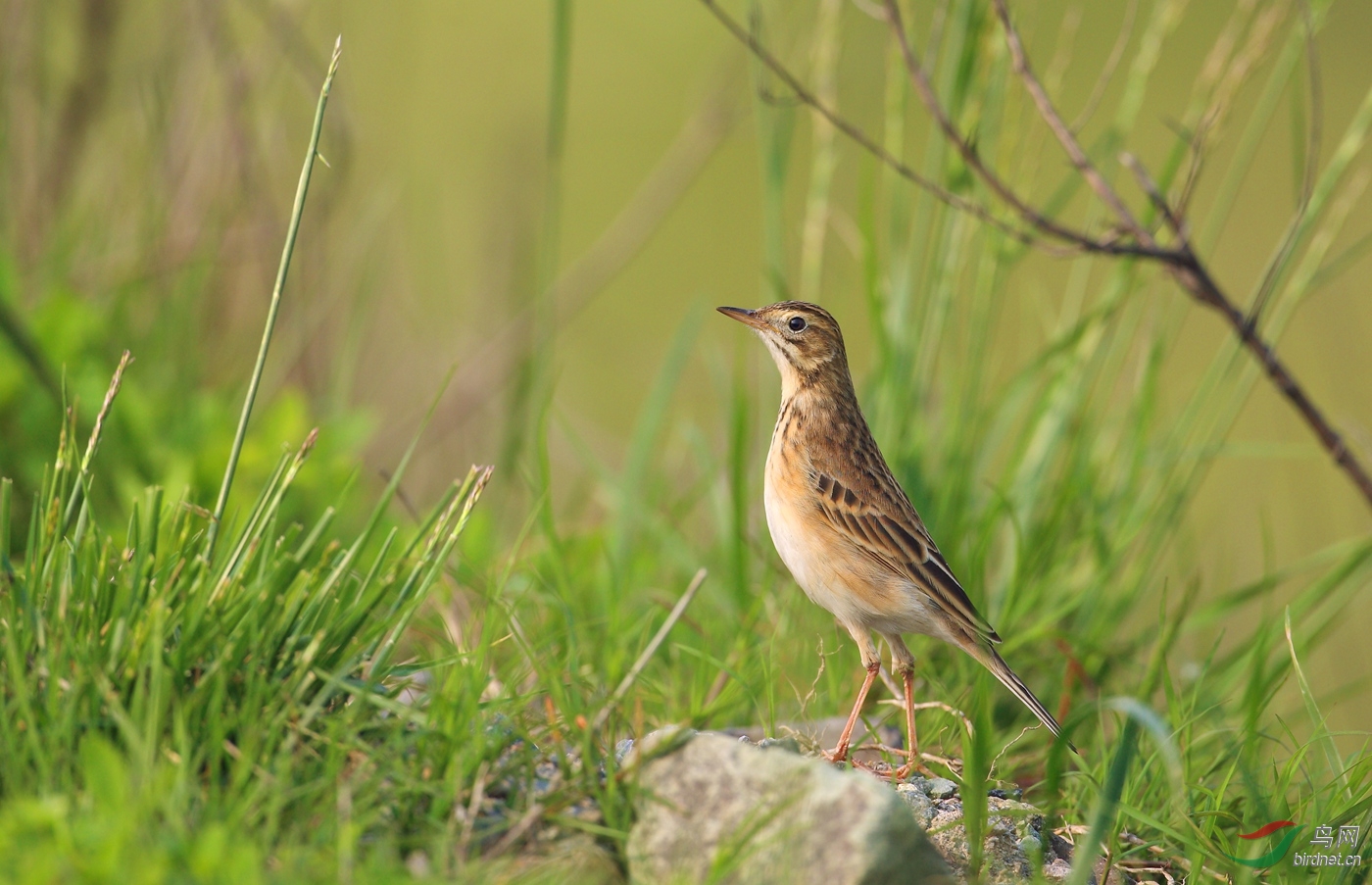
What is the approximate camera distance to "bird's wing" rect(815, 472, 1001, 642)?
3.68 m

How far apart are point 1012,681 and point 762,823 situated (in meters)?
1.39

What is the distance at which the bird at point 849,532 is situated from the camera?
367 cm

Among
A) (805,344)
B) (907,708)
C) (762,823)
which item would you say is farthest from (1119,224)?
(762,823)

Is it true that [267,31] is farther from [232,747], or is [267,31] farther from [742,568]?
[232,747]

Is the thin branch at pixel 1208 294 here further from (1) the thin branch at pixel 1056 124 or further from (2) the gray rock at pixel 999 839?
(2) the gray rock at pixel 999 839

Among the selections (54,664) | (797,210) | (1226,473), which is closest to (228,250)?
(54,664)

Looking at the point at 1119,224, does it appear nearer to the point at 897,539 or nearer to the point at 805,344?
the point at 805,344

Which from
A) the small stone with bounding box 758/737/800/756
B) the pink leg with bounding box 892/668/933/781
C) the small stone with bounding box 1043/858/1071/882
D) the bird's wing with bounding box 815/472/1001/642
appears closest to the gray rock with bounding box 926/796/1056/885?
the small stone with bounding box 1043/858/1071/882

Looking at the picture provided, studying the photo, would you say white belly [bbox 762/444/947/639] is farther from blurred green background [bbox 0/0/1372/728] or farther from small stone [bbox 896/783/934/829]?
blurred green background [bbox 0/0/1372/728]

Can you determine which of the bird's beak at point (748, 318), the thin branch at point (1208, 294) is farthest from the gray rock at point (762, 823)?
the thin branch at point (1208, 294)

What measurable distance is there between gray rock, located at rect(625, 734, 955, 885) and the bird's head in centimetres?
202

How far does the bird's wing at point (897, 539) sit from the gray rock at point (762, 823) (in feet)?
3.88

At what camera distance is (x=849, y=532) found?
12.8ft

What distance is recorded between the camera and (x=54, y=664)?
2406 mm
